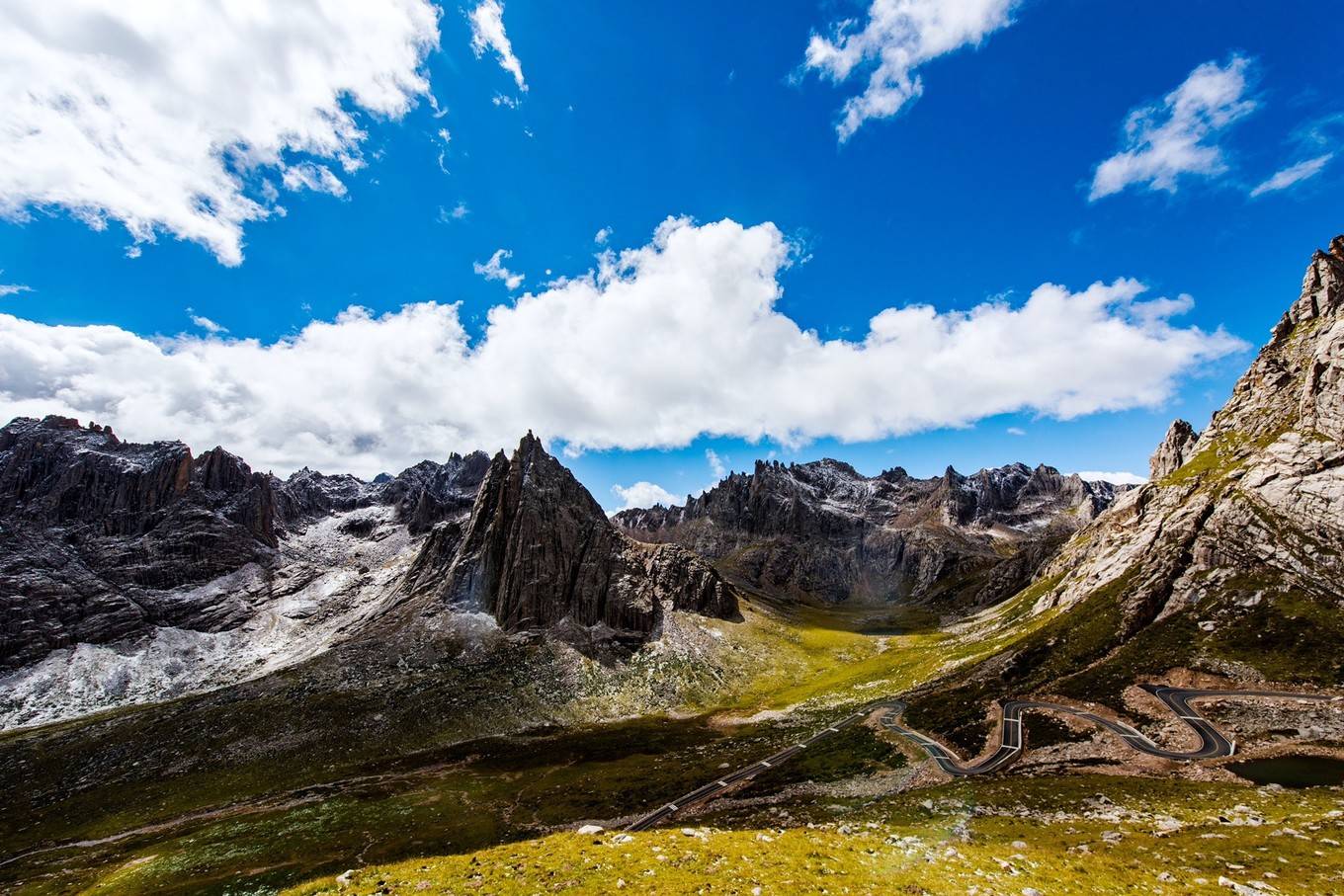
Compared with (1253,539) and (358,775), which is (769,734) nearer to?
(358,775)

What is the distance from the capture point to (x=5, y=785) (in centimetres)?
11231

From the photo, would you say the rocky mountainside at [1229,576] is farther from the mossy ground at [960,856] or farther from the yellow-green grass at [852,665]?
the mossy ground at [960,856]

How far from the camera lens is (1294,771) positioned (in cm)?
6022

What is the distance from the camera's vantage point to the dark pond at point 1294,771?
5681 centimetres

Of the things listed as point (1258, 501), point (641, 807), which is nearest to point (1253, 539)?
point (1258, 501)

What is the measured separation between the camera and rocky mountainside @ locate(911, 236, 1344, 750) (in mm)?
95625

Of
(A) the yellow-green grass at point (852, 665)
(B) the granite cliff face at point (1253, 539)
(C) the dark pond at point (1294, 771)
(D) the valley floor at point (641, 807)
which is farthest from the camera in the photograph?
(A) the yellow-green grass at point (852, 665)

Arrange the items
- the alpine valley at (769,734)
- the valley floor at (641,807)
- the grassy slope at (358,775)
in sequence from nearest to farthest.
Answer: the valley floor at (641,807) → the alpine valley at (769,734) → the grassy slope at (358,775)

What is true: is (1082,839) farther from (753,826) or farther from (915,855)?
(753,826)

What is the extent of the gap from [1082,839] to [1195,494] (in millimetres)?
144592

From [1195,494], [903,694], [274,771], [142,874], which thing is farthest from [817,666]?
[142,874]

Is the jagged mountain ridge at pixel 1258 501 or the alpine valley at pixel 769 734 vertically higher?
the jagged mountain ridge at pixel 1258 501

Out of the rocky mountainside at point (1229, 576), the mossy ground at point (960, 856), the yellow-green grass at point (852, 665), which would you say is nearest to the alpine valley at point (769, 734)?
the mossy ground at point (960, 856)

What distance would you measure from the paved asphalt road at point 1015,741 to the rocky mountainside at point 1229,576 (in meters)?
4.98
